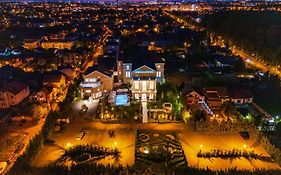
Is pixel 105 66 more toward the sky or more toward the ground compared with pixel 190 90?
more toward the sky

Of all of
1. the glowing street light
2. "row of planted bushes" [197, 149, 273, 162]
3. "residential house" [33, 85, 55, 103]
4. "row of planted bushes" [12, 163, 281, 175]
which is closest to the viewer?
"row of planted bushes" [12, 163, 281, 175]

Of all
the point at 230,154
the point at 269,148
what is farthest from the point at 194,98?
the point at 269,148

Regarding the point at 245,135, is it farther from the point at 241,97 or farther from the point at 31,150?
the point at 31,150

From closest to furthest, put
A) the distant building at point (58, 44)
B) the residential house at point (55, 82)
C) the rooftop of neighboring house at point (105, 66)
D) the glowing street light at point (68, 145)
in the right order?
the glowing street light at point (68, 145), the rooftop of neighboring house at point (105, 66), the residential house at point (55, 82), the distant building at point (58, 44)

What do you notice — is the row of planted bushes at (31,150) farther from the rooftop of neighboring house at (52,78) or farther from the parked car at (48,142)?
the rooftop of neighboring house at (52,78)

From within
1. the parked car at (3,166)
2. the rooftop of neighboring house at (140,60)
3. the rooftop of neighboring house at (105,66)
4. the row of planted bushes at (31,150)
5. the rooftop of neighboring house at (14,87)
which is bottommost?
the parked car at (3,166)

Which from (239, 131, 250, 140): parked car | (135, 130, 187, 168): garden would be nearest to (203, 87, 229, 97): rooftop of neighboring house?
(239, 131, 250, 140): parked car

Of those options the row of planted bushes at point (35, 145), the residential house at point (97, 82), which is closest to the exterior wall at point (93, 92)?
the residential house at point (97, 82)

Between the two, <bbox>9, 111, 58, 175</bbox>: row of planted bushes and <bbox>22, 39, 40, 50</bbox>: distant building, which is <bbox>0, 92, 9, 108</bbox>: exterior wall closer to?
<bbox>9, 111, 58, 175</bbox>: row of planted bushes

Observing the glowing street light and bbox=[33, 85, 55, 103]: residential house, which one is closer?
the glowing street light
